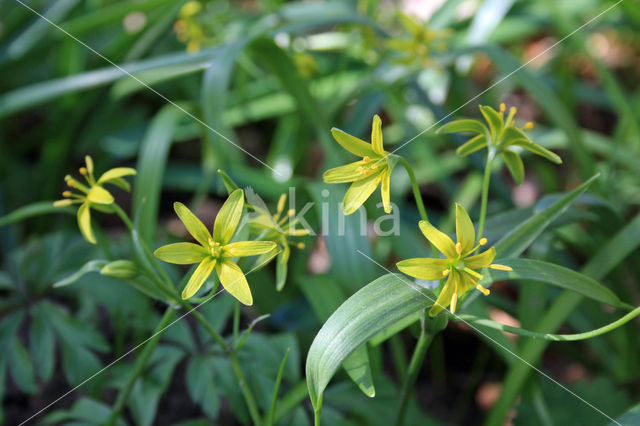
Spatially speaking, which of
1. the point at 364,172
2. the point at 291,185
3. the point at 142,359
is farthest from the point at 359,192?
the point at 291,185

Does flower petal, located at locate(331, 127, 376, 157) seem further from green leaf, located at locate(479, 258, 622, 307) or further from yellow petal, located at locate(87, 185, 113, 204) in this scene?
yellow petal, located at locate(87, 185, 113, 204)

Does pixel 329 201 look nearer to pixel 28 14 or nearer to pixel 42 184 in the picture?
pixel 42 184

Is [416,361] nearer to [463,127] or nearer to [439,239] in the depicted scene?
[439,239]

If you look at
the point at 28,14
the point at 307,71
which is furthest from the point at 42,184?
the point at 307,71

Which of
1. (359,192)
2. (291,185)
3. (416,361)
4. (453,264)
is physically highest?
(291,185)

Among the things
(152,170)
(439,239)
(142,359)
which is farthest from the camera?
(152,170)

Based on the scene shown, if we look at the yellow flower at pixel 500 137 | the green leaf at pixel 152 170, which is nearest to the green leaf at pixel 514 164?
the yellow flower at pixel 500 137

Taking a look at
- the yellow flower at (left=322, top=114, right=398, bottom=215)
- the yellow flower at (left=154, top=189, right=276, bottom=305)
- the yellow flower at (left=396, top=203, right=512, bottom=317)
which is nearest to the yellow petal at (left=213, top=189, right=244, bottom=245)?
the yellow flower at (left=154, top=189, right=276, bottom=305)
